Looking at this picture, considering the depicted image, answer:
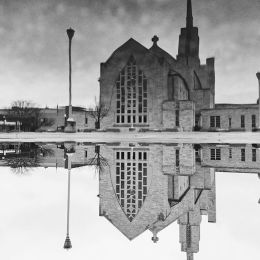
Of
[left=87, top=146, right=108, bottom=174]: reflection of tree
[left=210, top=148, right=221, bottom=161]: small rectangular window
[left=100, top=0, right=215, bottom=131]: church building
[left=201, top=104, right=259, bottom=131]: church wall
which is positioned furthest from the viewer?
[left=201, top=104, right=259, bottom=131]: church wall

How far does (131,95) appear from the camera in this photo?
40.8m

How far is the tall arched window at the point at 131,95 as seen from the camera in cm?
3981

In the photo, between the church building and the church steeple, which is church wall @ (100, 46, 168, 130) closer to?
the church building

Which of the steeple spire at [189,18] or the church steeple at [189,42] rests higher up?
the steeple spire at [189,18]

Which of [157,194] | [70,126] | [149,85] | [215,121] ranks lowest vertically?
[157,194]

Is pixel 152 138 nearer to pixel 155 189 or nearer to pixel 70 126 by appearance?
pixel 70 126

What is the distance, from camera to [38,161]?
12.5m

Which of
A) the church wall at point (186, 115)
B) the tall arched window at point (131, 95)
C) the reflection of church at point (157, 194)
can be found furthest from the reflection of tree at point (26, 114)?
the reflection of church at point (157, 194)

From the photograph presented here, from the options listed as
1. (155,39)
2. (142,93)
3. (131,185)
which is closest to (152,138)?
(131,185)

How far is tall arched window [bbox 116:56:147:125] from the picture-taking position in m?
39.8

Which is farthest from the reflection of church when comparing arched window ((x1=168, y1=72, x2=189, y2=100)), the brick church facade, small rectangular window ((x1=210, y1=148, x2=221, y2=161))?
arched window ((x1=168, y1=72, x2=189, y2=100))

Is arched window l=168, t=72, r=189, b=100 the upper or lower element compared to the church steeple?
lower

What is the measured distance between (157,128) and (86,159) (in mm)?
26207

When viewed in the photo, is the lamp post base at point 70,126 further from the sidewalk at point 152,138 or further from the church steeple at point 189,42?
the church steeple at point 189,42
